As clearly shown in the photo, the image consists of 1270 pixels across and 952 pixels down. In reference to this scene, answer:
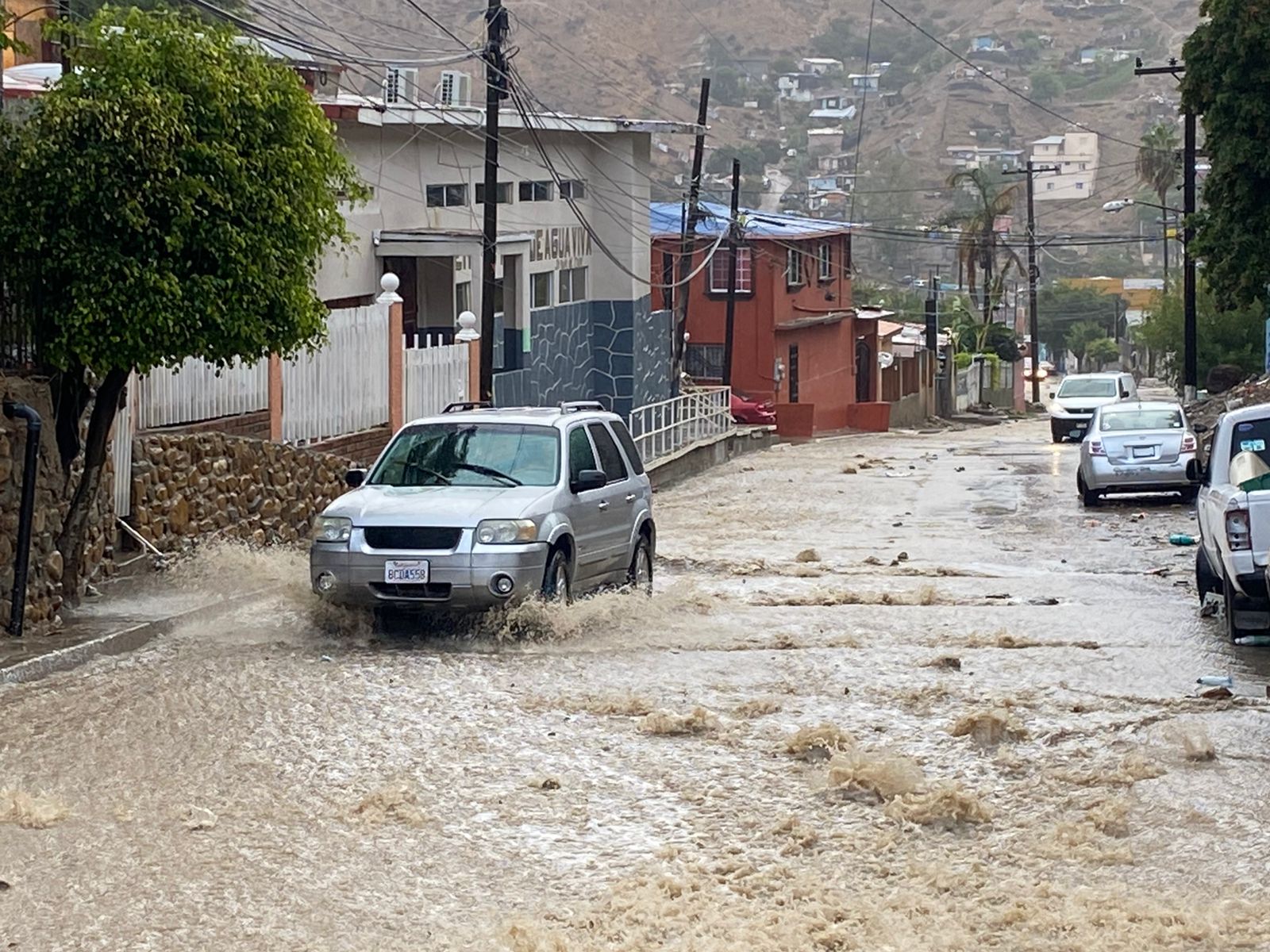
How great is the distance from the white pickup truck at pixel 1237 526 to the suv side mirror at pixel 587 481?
4.62 metres

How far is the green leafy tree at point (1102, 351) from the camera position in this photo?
357 ft

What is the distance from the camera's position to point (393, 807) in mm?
9070

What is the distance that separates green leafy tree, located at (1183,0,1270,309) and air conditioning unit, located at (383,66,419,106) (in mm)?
13487

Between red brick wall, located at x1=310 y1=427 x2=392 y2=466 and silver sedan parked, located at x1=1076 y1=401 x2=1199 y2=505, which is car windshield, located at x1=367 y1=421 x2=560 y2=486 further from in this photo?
silver sedan parked, located at x1=1076 y1=401 x2=1199 y2=505


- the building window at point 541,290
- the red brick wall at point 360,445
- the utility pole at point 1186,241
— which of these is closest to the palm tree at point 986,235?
the utility pole at point 1186,241

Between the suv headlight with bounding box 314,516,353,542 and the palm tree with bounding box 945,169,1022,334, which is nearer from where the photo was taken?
the suv headlight with bounding box 314,516,353,542

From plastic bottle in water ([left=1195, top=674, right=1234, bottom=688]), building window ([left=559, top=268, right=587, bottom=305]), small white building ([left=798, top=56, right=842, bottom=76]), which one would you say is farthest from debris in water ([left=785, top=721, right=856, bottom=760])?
small white building ([left=798, top=56, right=842, bottom=76])

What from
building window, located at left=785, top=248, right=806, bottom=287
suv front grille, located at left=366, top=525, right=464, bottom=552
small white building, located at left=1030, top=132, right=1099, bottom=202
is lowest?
suv front grille, located at left=366, top=525, right=464, bottom=552

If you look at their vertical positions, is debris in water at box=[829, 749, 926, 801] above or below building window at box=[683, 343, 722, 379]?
below

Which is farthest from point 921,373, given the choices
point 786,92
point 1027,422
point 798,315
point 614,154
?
point 786,92

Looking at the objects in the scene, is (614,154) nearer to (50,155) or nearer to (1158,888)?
(50,155)

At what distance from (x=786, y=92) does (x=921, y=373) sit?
104 m

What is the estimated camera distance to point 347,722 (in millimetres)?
11086

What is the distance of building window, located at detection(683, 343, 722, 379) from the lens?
6006 centimetres
